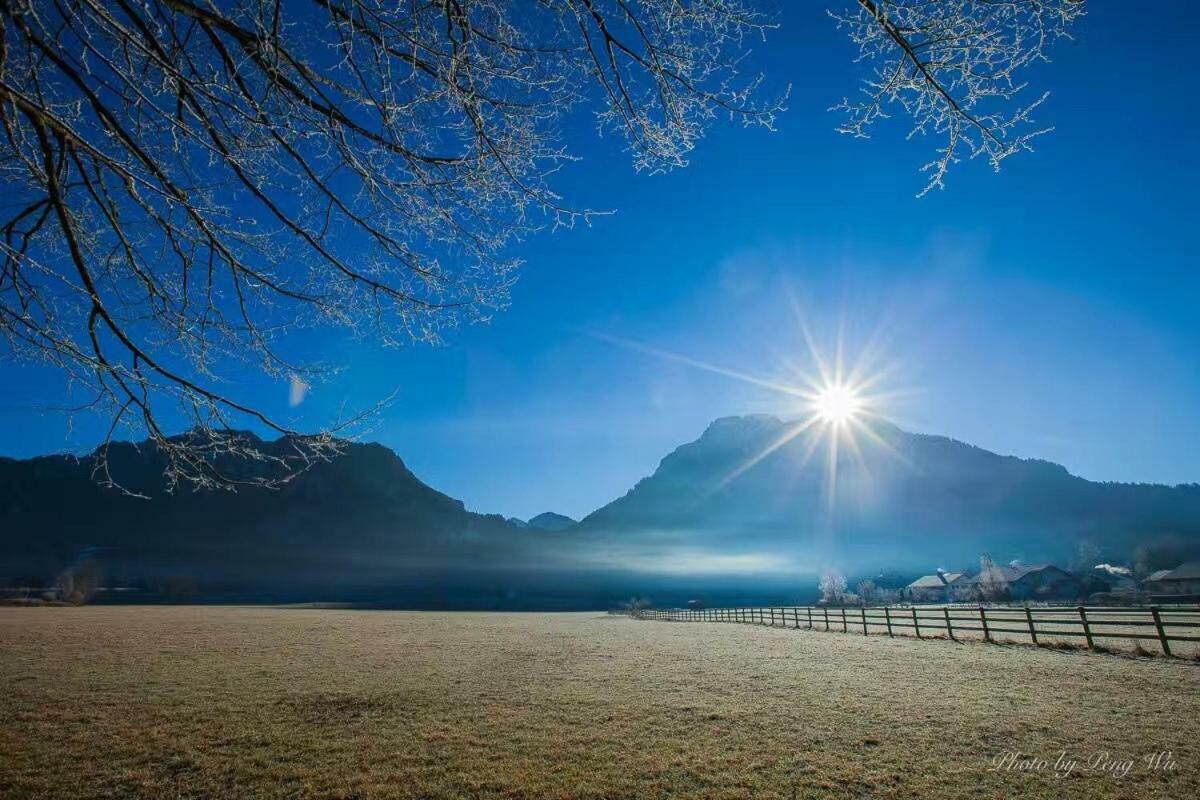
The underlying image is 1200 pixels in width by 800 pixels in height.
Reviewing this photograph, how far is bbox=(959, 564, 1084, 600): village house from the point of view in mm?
63281

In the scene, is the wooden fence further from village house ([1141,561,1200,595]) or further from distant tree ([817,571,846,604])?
distant tree ([817,571,846,604])

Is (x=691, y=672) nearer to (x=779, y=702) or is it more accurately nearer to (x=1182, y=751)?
(x=779, y=702)

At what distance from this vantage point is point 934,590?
76312mm

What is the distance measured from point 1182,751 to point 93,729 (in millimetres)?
13532

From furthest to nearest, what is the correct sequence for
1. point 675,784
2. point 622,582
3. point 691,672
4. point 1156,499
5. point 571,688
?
point 622,582 → point 1156,499 → point 691,672 → point 571,688 → point 675,784

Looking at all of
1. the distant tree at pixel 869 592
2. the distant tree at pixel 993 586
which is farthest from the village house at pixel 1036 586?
the distant tree at pixel 869 592

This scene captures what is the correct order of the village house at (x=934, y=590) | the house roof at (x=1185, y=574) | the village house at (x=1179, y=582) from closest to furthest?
the village house at (x=1179, y=582) < the house roof at (x=1185, y=574) < the village house at (x=934, y=590)

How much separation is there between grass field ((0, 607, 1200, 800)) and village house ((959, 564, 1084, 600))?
66.3 m

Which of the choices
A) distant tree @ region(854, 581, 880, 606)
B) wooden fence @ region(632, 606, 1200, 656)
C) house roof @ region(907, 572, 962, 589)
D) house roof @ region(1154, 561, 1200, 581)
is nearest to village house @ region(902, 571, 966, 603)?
house roof @ region(907, 572, 962, 589)

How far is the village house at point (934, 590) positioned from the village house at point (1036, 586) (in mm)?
4405

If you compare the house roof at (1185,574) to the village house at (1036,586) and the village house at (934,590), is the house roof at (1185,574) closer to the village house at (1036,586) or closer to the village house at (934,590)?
the village house at (1036,586)

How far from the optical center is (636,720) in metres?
7.59

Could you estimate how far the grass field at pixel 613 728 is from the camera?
518 centimetres

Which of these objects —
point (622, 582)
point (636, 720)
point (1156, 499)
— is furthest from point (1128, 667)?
point (1156, 499)
